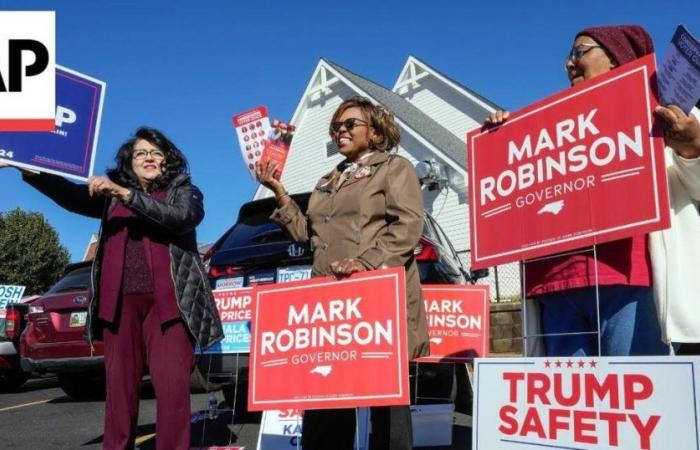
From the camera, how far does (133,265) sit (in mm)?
3008

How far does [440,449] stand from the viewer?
4117 millimetres

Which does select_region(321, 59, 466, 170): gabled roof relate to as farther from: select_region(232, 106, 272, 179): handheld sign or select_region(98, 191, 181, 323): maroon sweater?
select_region(98, 191, 181, 323): maroon sweater

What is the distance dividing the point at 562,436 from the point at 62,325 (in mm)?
6222

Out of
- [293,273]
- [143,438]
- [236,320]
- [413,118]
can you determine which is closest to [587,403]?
[293,273]

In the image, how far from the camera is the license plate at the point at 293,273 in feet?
13.8

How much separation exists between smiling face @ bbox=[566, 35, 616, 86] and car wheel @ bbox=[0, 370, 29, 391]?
8.92m

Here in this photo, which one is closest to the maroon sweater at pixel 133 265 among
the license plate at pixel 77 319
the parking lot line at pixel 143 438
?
the parking lot line at pixel 143 438

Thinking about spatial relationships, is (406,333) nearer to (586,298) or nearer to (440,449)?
(586,298)

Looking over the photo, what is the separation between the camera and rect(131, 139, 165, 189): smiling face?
3.23 metres

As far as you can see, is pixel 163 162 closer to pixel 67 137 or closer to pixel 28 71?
pixel 67 137

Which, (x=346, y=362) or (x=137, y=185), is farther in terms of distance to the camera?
(x=137, y=185)

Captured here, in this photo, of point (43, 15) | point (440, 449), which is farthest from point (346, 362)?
point (43, 15)

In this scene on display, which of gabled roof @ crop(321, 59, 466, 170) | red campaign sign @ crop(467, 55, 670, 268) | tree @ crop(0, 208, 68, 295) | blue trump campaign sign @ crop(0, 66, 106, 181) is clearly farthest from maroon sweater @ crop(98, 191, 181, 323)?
tree @ crop(0, 208, 68, 295)

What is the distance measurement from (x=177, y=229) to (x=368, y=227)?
0.99 m
